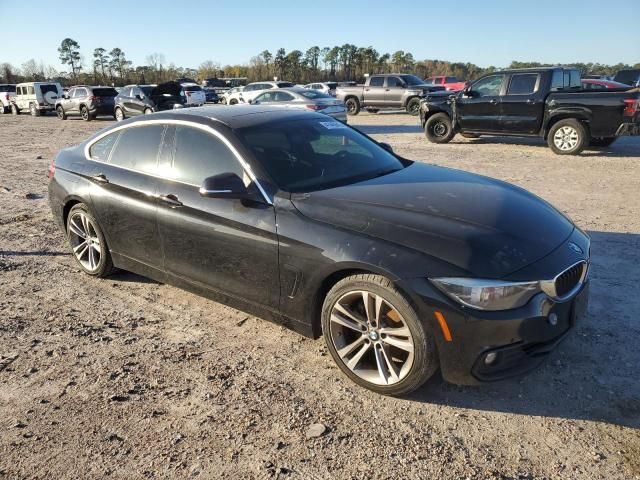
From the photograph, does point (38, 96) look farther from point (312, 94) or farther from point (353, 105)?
point (312, 94)

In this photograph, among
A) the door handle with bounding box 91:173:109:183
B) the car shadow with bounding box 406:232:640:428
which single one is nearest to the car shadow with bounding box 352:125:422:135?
the door handle with bounding box 91:173:109:183

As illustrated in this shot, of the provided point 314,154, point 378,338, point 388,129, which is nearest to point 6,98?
point 388,129

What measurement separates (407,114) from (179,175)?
2233 cm

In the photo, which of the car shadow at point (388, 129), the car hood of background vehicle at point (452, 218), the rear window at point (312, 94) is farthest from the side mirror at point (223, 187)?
the rear window at point (312, 94)

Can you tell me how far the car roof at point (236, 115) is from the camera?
13.0 feet

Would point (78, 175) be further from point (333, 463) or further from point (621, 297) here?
point (621, 297)

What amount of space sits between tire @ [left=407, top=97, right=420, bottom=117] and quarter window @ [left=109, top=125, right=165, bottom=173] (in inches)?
766

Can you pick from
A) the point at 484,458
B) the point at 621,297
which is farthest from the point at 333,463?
the point at 621,297

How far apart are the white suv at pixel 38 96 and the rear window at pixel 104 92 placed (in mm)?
6096

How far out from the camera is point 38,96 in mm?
29094

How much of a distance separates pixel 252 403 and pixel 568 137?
10785mm

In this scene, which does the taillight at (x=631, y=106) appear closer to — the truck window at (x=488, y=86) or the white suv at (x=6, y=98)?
the truck window at (x=488, y=86)

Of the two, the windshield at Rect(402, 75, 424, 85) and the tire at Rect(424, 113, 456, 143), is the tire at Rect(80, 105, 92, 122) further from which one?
the tire at Rect(424, 113, 456, 143)

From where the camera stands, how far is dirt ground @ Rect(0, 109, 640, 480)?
2.51m
